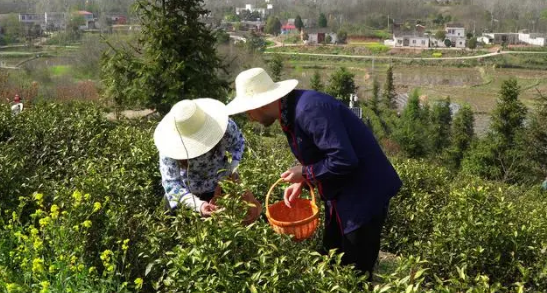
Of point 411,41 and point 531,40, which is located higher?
point 531,40

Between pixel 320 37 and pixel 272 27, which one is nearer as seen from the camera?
pixel 320 37

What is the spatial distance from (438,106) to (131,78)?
694 inches

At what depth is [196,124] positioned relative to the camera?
2.85m

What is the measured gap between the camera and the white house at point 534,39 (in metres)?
72.7

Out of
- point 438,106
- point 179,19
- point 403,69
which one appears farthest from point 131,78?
point 403,69

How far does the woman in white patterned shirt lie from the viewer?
2809 millimetres

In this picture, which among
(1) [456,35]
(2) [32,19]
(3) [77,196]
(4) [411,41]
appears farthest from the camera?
(2) [32,19]

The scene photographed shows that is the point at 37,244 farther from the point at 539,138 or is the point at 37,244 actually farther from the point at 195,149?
the point at 539,138

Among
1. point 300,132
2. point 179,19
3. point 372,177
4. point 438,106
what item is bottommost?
point 438,106

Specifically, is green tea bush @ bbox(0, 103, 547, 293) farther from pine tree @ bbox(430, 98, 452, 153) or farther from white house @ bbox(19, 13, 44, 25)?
white house @ bbox(19, 13, 44, 25)

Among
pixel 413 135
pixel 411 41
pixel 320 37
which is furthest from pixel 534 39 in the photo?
pixel 413 135

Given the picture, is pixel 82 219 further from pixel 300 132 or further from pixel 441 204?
pixel 441 204

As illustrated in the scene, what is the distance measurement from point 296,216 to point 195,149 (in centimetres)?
74

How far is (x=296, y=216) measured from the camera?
3.08 meters
